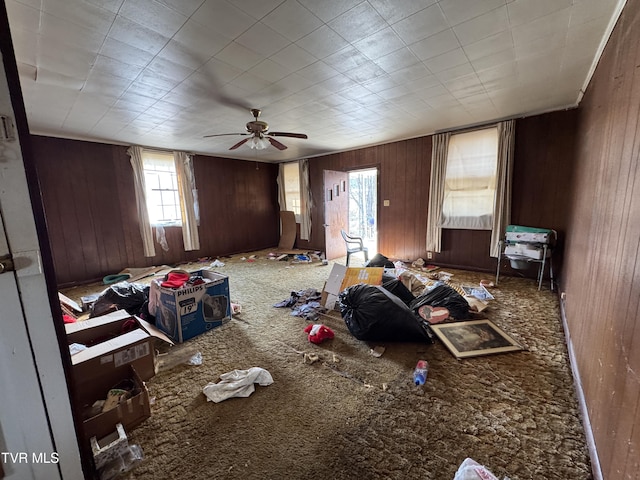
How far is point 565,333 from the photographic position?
2188 millimetres

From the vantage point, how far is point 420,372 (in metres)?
1.71

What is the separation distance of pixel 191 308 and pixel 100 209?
3435 millimetres

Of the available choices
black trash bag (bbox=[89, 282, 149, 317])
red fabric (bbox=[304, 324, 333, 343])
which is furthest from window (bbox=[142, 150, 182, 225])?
red fabric (bbox=[304, 324, 333, 343])

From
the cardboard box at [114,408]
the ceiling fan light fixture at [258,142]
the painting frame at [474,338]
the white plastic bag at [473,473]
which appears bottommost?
the painting frame at [474,338]

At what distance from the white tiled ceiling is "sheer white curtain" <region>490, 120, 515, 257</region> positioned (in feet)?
1.03

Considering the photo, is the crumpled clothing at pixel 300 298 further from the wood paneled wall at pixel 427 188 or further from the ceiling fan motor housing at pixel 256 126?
the wood paneled wall at pixel 427 188

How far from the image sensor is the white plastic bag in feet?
3.26

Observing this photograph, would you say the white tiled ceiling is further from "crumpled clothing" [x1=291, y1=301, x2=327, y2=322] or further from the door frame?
"crumpled clothing" [x1=291, y1=301, x2=327, y2=322]

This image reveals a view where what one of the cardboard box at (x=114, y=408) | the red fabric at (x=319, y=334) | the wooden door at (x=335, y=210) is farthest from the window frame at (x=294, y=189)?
the cardboard box at (x=114, y=408)

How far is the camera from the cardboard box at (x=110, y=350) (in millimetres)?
1385

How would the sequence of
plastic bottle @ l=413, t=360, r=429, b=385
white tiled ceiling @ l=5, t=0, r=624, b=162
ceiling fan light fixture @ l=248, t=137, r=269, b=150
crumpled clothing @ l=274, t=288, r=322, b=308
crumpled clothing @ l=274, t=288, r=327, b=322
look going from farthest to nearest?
ceiling fan light fixture @ l=248, t=137, r=269, b=150 → crumpled clothing @ l=274, t=288, r=322, b=308 → crumpled clothing @ l=274, t=288, r=327, b=322 → plastic bottle @ l=413, t=360, r=429, b=385 → white tiled ceiling @ l=5, t=0, r=624, b=162

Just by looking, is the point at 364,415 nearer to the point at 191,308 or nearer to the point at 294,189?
the point at 191,308

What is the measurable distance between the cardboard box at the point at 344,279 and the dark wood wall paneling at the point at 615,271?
5.02ft

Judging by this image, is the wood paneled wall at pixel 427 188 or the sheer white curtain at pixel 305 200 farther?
the sheer white curtain at pixel 305 200
